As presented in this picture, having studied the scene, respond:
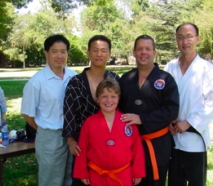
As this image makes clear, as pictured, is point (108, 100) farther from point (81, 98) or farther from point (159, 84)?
point (159, 84)

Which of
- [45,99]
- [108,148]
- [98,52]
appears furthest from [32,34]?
[108,148]

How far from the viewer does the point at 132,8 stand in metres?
59.0

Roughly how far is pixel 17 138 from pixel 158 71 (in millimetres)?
2189

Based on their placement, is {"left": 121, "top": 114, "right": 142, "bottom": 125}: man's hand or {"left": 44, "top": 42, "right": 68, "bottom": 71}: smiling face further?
{"left": 44, "top": 42, "right": 68, "bottom": 71}: smiling face

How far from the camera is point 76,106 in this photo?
2.81 metres

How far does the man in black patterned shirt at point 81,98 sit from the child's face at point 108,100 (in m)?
0.15

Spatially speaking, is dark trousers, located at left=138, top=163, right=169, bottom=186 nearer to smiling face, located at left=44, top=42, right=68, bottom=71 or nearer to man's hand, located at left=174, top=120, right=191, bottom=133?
man's hand, located at left=174, top=120, right=191, bottom=133

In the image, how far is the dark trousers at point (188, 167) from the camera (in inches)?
116

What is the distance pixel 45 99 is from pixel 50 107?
3.7 inches

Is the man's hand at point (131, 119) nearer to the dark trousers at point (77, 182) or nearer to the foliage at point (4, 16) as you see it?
the dark trousers at point (77, 182)

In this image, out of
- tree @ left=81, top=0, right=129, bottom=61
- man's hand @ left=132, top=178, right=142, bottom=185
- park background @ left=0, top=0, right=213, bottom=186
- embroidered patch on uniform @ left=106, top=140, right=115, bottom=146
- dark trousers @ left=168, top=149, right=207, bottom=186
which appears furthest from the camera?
tree @ left=81, top=0, right=129, bottom=61

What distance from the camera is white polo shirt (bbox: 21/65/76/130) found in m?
2.98

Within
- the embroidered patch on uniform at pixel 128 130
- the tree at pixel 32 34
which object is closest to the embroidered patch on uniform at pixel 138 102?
the embroidered patch on uniform at pixel 128 130

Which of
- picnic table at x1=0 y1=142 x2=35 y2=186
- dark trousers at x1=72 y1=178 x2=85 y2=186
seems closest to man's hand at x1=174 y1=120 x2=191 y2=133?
dark trousers at x1=72 y1=178 x2=85 y2=186
